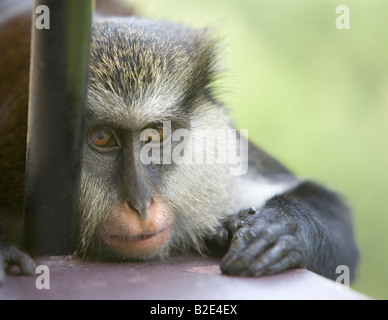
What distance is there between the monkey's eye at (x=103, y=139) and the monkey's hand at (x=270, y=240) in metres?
0.69

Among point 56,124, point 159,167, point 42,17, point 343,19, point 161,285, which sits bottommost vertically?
point 161,285

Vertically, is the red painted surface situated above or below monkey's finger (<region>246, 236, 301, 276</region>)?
below

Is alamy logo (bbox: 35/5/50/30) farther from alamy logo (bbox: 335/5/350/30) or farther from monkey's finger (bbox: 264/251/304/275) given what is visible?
alamy logo (bbox: 335/5/350/30)

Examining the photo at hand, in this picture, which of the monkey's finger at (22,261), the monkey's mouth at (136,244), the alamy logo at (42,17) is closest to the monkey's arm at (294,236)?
the monkey's mouth at (136,244)

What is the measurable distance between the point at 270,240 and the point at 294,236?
0.20m

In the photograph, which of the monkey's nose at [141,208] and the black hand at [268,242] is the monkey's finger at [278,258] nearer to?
the black hand at [268,242]

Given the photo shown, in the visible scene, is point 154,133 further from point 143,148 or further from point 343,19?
point 343,19

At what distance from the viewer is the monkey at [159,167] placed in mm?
2385

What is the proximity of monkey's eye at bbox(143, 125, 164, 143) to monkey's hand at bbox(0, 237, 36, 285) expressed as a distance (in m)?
0.90

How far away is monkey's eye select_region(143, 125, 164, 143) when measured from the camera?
262cm

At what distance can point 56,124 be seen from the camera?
1688mm

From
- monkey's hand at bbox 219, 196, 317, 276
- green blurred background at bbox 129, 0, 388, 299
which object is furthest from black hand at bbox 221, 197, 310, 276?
green blurred background at bbox 129, 0, 388, 299

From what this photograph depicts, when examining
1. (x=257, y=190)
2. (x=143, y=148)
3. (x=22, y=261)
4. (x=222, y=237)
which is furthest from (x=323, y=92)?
(x=22, y=261)
